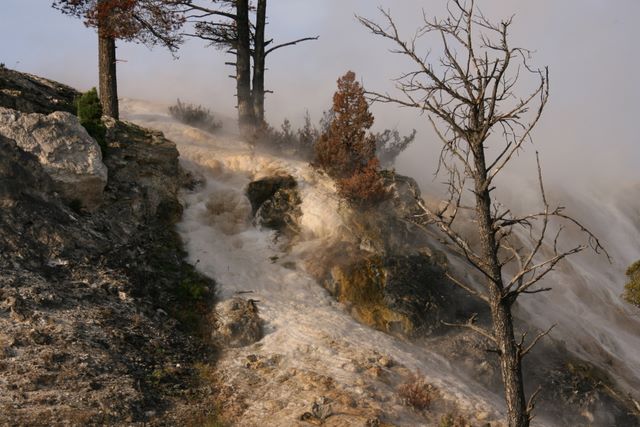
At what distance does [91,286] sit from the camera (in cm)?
1045

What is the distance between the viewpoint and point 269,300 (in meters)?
12.1

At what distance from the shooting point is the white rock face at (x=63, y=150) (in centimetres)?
1218

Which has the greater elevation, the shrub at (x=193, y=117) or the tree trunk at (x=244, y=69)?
the tree trunk at (x=244, y=69)

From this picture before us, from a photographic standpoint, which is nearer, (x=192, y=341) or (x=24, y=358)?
(x=24, y=358)

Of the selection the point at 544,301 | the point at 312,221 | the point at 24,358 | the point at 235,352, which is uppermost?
the point at 312,221

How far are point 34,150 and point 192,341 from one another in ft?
18.4

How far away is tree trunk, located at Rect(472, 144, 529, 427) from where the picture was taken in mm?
5660

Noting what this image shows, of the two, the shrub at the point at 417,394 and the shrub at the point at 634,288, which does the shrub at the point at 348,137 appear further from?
the shrub at the point at 634,288

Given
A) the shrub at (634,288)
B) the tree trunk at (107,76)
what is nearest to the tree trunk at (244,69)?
the tree trunk at (107,76)

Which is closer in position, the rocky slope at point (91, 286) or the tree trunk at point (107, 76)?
the rocky slope at point (91, 286)

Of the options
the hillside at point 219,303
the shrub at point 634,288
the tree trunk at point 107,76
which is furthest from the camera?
the tree trunk at point 107,76

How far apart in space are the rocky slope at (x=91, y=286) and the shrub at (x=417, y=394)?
3.25 m

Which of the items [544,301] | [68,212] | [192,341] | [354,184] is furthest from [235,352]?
[544,301]

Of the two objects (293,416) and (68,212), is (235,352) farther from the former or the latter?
(68,212)
